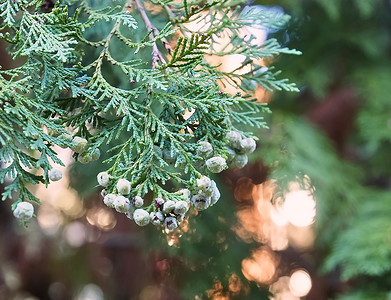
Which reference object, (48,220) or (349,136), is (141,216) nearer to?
(349,136)

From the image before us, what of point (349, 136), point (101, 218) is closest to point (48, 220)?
point (101, 218)

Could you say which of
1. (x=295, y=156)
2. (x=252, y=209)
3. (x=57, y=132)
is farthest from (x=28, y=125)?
(x=252, y=209)

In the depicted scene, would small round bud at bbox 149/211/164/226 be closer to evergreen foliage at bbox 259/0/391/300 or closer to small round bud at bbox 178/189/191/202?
small round bud at bbox 178/189/191/202

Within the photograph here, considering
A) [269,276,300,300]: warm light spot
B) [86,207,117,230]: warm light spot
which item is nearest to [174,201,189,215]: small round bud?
[269,276,300,300]: warm light spot

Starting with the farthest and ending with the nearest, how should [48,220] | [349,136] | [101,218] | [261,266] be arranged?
[48,220] → [349,136] → [101,218] → [261,266]

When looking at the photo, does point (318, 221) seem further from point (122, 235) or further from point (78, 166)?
point (122, 235)

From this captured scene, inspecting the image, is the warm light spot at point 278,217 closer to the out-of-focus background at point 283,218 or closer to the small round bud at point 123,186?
the out-of-focus background at point 283,218

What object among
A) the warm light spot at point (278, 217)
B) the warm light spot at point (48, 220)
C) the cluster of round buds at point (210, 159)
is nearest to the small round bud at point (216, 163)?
the cluster of round buds at point (210, 159)
